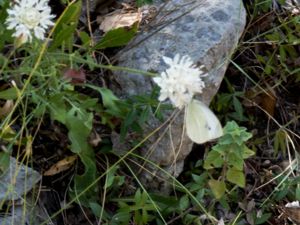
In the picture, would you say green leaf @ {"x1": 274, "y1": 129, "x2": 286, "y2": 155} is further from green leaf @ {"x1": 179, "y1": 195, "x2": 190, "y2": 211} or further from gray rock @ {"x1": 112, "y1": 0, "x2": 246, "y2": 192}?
green leaf @ {"x1": 179, "y1": 195, "x2": 190, "y2": 211}

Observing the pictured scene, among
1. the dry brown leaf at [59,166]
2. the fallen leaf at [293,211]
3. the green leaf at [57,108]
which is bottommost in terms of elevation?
the fallen leaf at [293,211]

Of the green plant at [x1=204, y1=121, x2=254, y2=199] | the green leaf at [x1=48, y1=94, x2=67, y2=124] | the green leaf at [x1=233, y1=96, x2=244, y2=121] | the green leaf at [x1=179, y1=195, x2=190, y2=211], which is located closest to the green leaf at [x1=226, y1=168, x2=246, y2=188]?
the green plant at [x1=204, y1=121, x2=254, y2=199]

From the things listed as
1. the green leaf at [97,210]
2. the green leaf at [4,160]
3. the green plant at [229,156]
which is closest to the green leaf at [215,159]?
the green plant at [229,156]

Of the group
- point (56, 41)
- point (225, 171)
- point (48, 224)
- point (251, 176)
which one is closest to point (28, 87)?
point (56, 41)

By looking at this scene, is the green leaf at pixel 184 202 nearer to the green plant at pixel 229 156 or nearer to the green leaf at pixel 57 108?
the green plant at pixel 229 156

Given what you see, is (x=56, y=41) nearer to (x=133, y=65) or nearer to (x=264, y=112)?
(x=133, y=65)

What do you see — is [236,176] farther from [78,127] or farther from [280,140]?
[78,127]

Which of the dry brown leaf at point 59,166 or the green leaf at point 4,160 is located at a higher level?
→ the green leaf at point 4,160
